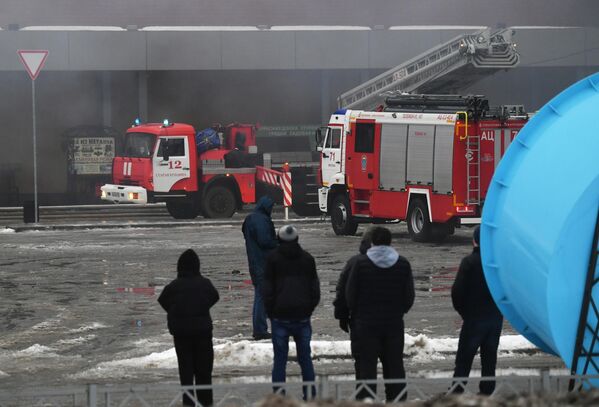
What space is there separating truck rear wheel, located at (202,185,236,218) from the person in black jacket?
69.7 ft

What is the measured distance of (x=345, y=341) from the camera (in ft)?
43.6

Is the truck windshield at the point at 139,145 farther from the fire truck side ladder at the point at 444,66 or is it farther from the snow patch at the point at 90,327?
the snow patch at the point at 90,327

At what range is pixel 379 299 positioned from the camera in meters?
9.77

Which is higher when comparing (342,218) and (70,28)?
(70,28)

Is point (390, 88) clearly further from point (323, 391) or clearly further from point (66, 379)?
point (323, 391)

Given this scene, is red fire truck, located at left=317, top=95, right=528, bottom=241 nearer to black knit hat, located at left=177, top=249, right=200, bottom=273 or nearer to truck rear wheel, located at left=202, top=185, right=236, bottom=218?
truck rear wheel, located at left=202, top=185, right=236, bottom=218

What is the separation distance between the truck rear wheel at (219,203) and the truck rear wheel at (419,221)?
23.4 ft

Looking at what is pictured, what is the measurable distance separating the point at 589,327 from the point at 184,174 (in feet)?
72.5

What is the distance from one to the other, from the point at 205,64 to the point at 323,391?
1299 inches

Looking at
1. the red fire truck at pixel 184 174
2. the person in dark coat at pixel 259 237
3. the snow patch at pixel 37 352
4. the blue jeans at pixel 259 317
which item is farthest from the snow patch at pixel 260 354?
the red fire truck at pixel 184 174

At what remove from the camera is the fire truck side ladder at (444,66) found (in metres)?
31.3

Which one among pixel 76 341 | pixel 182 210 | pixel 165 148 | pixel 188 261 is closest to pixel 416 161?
pixel 165 148

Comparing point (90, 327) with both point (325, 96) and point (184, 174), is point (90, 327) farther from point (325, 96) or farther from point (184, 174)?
point (325, 96)

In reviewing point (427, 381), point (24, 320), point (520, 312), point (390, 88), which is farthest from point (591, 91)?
point (390, 88)
